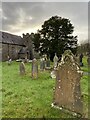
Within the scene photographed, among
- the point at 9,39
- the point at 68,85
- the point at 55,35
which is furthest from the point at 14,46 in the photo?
the point at 68,85

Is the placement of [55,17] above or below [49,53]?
above

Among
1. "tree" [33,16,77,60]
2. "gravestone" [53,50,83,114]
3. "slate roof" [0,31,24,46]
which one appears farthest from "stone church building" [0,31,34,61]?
"gravestone" [53,50,83,114]

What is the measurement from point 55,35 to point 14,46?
13.9m

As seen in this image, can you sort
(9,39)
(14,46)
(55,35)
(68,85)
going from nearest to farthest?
(68,85), (55,35), (9,39), (14,46)

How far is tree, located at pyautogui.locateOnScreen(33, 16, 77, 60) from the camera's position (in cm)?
3550

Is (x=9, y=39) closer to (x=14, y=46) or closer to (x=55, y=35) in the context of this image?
(x=14, y=46)

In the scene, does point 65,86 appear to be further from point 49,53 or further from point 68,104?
point 49,53

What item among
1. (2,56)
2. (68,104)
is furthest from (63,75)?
(2,56)

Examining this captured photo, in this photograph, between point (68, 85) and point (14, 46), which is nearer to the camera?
point (68, 85)

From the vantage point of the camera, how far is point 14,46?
46.5 meters

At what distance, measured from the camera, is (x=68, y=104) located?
6750 millimetres

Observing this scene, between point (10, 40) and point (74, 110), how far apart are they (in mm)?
40583

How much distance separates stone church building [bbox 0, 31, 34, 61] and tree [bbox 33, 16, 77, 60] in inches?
368

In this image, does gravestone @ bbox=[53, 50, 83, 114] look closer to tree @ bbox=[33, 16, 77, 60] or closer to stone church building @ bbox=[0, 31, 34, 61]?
tree @ bbox=[33, 16, 77, 60]
